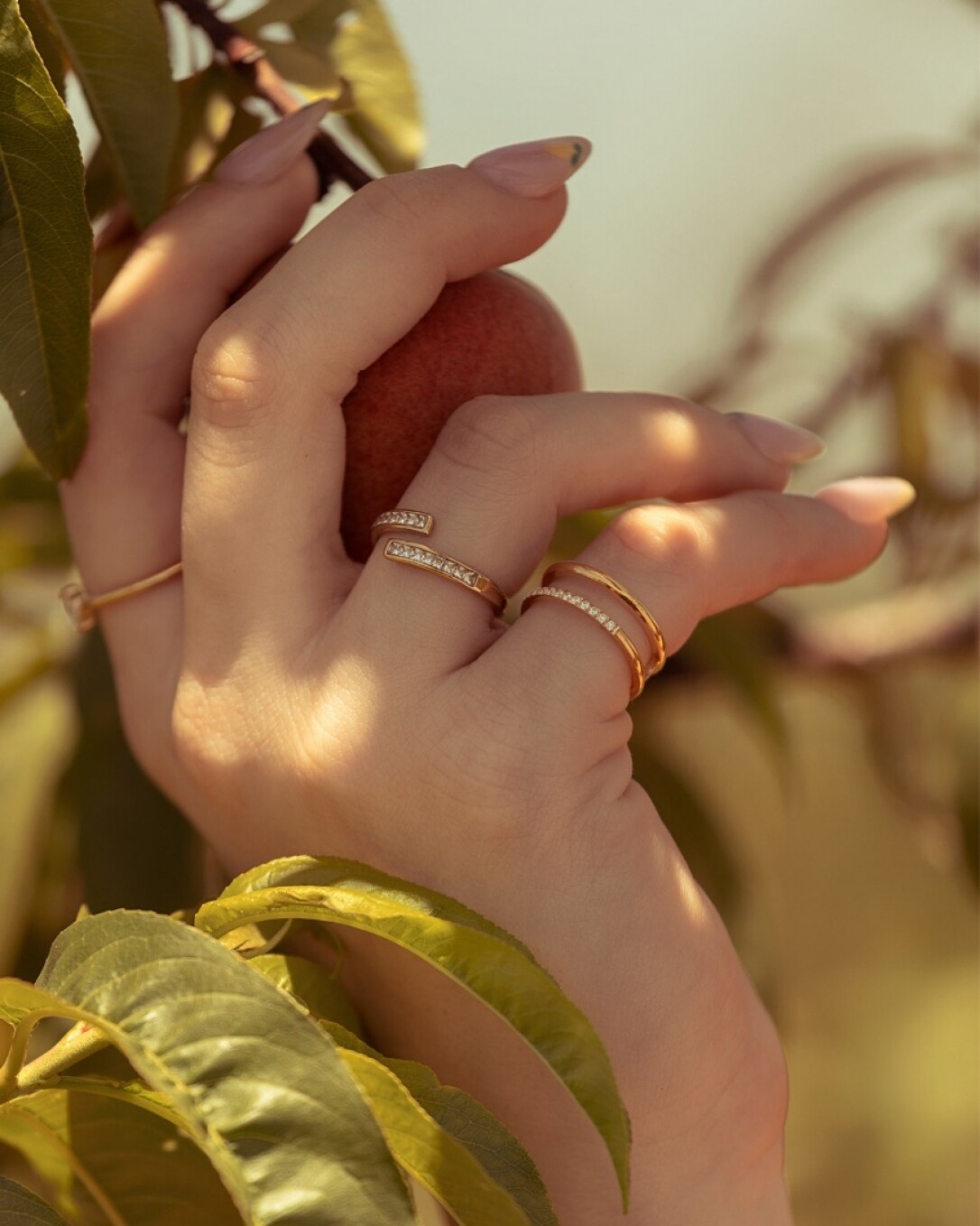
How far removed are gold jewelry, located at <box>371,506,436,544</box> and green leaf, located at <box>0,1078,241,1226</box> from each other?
0.26 metres

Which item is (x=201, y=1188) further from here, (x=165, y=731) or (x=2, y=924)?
(x=2, y=924)

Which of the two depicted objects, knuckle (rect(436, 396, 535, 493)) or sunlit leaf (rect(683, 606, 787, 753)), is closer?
knuckle (rect(436, 396, 535, 493))

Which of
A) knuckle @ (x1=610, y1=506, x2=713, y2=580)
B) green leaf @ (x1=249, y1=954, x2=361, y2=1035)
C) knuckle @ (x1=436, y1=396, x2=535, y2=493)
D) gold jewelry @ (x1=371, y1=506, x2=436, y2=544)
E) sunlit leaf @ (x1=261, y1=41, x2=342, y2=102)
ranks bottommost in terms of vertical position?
green leaf @ (x1=249, y1=954, x2=361, y2=1035)

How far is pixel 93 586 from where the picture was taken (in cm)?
58

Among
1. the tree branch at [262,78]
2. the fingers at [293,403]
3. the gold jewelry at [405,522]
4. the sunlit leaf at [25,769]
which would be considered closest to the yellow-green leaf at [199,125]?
the tree branch at [262,78]

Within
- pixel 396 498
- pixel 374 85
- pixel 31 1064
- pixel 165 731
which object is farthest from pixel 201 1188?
pixel 374 85

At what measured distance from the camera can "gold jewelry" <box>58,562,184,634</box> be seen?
0.56 meters

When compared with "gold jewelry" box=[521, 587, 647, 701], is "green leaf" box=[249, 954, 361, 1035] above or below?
below

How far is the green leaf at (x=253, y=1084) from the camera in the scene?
293 mm

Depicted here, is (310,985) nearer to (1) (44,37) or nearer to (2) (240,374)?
(2) (240,374)

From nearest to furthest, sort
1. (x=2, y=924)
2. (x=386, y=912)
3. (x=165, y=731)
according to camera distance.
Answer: (x=386, y=912) → (x=165, y=731) → (x=2, y=924)

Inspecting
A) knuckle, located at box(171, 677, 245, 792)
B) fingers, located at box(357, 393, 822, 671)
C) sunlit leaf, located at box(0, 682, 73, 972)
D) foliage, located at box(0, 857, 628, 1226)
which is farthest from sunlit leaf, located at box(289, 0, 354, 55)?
sunlit leaf, located at box(0, 682, 73, 972)

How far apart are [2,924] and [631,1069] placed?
26.0 inches

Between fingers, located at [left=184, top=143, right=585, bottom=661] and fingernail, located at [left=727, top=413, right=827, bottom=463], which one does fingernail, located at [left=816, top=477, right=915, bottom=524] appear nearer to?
fingernail, located at [left=727, top=413, right=827, bottom=463]
